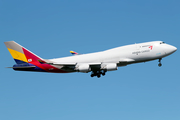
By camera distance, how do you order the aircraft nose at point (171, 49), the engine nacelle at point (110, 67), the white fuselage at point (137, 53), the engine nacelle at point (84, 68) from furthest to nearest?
the engine nacelle at point (84, 68) → the aircraft nose at point (171, 49) → the white fuselage at point (137, 53) → the engine nacelle at point (110, 67)

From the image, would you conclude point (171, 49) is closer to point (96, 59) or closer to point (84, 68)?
point (96, 59)

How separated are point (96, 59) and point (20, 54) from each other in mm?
16430

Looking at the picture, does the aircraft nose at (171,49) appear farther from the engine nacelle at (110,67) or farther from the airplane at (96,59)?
the engine nacelle at (110,67)

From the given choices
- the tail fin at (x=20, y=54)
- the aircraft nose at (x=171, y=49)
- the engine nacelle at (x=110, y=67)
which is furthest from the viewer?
the tail fin at (x=20, y=54)

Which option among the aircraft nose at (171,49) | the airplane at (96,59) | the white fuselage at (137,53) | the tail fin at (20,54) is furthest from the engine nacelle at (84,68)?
the aircraft nose at (171,49)

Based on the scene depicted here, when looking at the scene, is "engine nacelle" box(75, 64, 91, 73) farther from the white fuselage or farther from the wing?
the white fuselage

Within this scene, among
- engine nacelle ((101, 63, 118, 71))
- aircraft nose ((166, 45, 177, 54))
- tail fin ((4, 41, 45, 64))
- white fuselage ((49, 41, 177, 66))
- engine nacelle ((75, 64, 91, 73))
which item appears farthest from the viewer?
tail fin ((4, 41, 45, 64))

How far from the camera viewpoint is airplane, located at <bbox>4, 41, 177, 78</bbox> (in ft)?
156

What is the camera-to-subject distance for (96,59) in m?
49.7

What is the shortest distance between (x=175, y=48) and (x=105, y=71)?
14.3 m

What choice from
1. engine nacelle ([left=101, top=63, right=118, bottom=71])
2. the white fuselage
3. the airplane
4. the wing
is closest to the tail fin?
the airplane

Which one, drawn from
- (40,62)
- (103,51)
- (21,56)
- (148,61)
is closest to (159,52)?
(148,61)

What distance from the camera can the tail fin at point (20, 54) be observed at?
2074 inches

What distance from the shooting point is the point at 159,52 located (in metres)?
47.6
